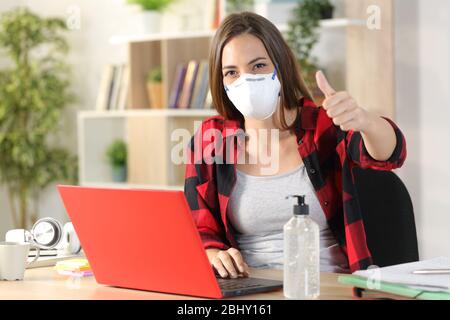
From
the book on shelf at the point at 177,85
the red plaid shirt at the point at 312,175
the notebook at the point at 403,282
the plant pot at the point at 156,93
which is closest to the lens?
the notebook at the point at 403,282

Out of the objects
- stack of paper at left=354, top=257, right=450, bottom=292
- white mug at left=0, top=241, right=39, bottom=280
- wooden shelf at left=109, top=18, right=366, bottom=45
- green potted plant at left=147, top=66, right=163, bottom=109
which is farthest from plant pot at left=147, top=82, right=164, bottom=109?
stack of paper at left=354, top=257, right=450, bottom=292

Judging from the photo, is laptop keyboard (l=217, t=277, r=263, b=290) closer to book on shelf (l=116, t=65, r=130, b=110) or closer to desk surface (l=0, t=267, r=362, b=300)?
desk surface (l=0, t=267, r=362, b=300)

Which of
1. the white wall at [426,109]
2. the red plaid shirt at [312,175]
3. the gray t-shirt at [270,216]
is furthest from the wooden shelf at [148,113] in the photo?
the gray t-shirt at [270,216]

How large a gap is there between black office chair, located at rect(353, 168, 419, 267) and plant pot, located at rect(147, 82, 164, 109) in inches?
91.4

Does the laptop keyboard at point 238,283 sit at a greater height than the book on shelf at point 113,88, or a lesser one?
lesser

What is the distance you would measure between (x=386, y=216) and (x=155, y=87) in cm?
238

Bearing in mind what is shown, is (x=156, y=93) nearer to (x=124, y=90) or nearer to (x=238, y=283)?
(x=124, y=90)

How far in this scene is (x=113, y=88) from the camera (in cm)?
446

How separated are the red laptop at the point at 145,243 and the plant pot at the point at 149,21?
2.72 meters

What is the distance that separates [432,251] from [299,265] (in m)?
2.22

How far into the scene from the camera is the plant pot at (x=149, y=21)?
4.22 metres

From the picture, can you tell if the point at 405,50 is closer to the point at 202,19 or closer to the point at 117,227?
the point at 202,19

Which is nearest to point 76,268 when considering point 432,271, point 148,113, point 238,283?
point 238,283

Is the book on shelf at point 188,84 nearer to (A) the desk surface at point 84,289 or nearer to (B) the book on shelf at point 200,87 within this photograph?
(B) the book on shelf at point 200,87
